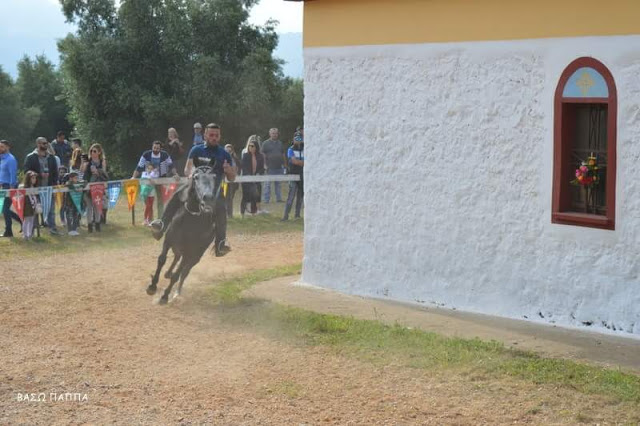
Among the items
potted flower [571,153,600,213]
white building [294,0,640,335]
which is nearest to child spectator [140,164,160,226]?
white building [294,0,640,335]

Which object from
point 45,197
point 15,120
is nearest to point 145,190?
point 45,197

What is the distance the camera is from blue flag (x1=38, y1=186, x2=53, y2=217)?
60.5ft

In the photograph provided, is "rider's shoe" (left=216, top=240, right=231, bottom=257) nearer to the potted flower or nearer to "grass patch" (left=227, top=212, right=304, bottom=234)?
the potted flower

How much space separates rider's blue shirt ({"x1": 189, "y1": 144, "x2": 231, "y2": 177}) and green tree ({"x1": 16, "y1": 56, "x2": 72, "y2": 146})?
90.1 ft

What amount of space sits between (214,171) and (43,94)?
29.5m

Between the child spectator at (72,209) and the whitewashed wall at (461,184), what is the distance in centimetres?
677

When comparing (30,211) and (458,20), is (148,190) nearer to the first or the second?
(30,211)

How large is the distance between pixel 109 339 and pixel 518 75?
532cm

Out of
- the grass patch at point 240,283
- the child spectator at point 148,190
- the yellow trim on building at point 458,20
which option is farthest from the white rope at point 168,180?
the yellow trim on building at point 458,20

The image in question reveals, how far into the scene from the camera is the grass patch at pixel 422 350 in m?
8.99

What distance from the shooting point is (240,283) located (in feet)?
46.5

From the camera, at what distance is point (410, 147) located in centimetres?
1259

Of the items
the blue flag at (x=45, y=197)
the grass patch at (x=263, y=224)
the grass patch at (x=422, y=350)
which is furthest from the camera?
the grass patch at (x=263, y=224)

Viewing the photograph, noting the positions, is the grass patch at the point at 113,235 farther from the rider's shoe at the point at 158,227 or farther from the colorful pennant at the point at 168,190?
the rider's shoe at the point at 158,227
